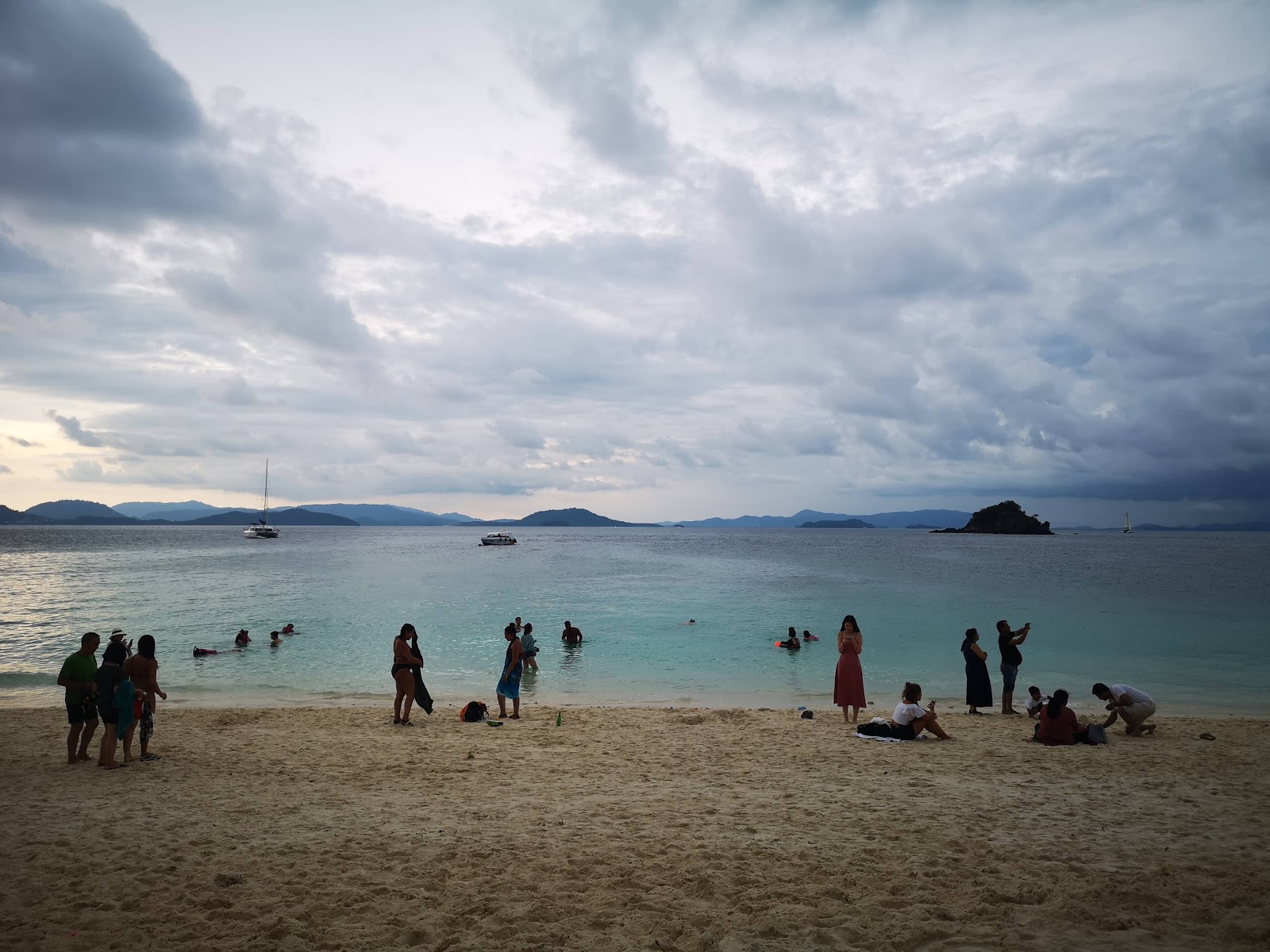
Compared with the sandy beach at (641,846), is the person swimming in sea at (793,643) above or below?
below

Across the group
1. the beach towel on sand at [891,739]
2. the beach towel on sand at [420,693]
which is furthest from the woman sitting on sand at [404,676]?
the beach towel on sand at [891,739]

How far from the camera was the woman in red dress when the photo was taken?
14.1m

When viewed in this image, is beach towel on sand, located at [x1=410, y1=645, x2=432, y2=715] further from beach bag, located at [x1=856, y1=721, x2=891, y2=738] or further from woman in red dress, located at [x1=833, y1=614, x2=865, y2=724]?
beach bag, located at [x1=856, y1=721, x2=891, y2=738]

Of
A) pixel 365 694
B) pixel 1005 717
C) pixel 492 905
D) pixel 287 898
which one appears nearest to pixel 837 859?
pixel 492 905

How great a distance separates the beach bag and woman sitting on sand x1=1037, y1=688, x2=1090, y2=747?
8.60 ft

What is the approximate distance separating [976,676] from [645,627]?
709 inches

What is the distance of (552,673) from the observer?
22.2 metres

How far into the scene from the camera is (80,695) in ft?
35.3

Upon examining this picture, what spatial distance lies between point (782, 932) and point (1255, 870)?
4904 mm

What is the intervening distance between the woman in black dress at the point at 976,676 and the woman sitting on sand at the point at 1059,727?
2749 mm

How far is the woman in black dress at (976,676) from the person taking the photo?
49.9 feet

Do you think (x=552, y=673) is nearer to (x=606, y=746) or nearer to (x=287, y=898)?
(x=606, y=746)

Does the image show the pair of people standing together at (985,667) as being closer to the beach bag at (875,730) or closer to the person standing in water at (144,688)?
the beach bag at (875,730)

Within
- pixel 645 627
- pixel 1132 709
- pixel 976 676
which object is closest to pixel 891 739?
pixel 976 676
